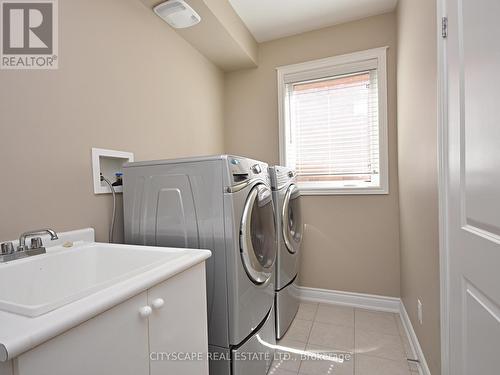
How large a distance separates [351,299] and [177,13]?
276 centimetres

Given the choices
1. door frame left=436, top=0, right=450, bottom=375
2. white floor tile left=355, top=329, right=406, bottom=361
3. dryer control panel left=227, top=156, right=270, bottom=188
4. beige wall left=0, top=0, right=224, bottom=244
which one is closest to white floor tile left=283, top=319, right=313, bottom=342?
white floor tile left=355, top=329, right=406, bottom=361

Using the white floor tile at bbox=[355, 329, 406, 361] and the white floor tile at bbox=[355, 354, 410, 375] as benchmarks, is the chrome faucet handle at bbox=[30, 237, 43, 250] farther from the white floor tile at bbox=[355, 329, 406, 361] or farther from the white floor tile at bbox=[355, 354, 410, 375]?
the white floor tile at bbox=[355, 329, 406, 361]

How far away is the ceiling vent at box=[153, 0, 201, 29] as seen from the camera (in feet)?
5.76

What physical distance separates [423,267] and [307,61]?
2045 millimetres

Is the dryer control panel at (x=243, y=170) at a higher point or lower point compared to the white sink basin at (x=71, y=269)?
higher

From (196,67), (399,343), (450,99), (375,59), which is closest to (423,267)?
(399,343)

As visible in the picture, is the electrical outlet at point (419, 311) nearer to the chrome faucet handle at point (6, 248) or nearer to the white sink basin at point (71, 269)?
the white sink basin at point (71, 269)

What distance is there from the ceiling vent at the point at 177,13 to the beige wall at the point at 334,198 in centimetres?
99

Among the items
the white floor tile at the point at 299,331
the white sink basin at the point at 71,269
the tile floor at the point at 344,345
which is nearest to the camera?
the white sink basin at the point at 71,269

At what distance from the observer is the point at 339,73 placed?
2.47m

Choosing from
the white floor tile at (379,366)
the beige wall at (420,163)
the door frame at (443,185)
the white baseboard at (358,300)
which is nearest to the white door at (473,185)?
the door frame at (443,185)

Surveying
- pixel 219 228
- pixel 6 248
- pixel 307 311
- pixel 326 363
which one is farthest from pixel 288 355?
pixel 6 248

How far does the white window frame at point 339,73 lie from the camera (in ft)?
7.59

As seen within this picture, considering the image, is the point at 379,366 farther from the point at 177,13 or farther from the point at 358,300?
the point at 177,13
